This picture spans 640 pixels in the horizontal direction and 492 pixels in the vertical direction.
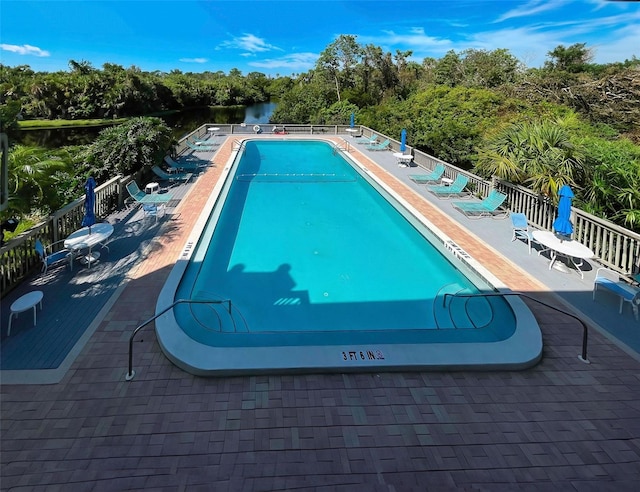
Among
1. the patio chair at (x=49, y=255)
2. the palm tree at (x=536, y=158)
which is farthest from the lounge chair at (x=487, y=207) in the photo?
the patio chair at (x=49, y=255)

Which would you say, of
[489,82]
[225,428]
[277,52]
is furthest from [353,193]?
[277,52]

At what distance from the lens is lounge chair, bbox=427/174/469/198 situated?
35.0 feet

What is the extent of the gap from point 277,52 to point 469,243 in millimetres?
58483

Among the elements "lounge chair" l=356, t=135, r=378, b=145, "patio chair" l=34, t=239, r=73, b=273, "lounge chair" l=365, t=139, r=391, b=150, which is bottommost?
"patio chair" l=34, t=239, r=73, b=273

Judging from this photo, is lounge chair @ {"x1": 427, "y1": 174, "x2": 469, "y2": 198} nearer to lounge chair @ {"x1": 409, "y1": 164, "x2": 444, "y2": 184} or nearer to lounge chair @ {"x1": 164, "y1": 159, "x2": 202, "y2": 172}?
lounge chair @ {"x1": 409, "y1": 164, "x2": 444, "y2": 184}

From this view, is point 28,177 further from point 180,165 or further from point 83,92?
point 83,92

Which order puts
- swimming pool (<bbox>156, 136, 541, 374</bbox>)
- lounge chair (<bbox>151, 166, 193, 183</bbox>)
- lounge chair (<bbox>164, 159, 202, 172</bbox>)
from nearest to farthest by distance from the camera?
swimming pool (<bbox>156, 136, 541, 374</bbox>)
lounge chair (<bbox>151, 166, 193, 183</bbox>)
lounge chair (<bbox>164, 159, 202, 172</bbox>)

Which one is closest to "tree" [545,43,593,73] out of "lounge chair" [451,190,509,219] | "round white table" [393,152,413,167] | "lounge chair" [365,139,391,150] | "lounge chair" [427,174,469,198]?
"lounge chair" [365,139,391,150]

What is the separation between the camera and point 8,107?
5.46 m

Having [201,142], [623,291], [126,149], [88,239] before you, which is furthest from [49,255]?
[201,142]

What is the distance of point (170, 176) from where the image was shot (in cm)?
1204

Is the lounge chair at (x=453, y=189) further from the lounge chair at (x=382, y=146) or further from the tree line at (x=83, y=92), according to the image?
the tree line at (x=83, y=92)

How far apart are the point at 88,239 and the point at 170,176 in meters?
6.13

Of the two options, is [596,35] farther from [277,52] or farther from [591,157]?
[277,52]
